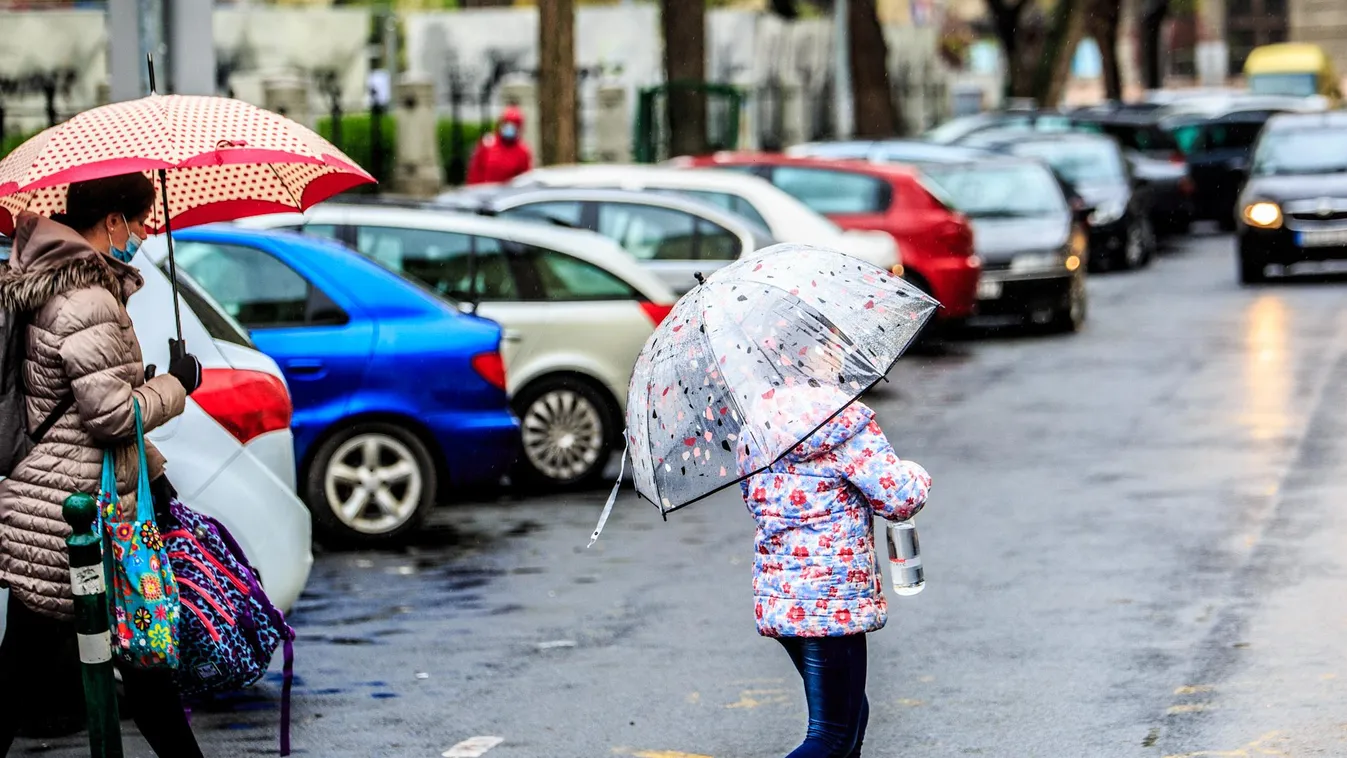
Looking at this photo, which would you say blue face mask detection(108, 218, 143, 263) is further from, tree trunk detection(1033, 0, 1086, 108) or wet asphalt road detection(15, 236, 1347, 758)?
tree trunk detection(1033, 0, 1086, 108)

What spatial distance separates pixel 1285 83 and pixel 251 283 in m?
53.4

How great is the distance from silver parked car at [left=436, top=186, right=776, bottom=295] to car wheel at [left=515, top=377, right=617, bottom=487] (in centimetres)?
267

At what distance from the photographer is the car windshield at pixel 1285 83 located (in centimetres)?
5853

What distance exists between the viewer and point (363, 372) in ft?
32.3

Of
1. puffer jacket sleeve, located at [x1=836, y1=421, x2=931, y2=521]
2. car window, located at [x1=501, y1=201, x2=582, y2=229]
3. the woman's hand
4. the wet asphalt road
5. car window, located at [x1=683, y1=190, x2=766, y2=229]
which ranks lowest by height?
the wet asphalt road

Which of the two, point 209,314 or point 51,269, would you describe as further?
point 209,314

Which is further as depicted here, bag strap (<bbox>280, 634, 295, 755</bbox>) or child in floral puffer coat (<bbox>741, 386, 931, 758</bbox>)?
bag strap (<bbox>280, 634, 295, 755</bbox>)

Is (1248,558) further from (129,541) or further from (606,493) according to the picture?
(129,541)

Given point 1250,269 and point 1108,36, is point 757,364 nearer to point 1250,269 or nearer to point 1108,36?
point 1250,269

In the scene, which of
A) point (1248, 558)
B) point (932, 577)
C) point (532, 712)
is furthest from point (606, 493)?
point (532, 712)

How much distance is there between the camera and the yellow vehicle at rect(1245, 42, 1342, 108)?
58844mm

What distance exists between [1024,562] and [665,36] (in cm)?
1913

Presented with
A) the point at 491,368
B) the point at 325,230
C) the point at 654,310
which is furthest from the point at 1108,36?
the point at 491,368

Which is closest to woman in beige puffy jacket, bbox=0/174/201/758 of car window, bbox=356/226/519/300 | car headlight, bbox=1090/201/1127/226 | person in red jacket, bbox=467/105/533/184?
car window, bbox=356/226/519/300
